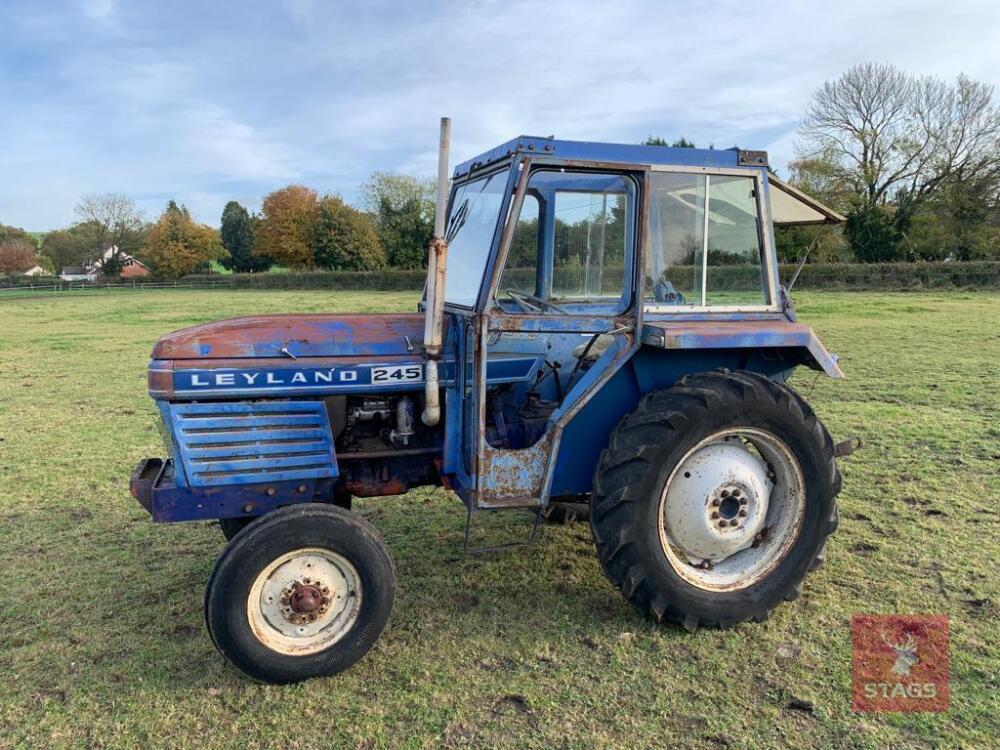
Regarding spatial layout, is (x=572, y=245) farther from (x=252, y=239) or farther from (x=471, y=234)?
(x=252, y=239)

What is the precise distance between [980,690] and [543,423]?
2.29 meters

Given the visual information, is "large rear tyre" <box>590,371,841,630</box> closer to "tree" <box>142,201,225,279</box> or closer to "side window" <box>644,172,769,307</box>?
"side window" <box>644,172,769,307</box>

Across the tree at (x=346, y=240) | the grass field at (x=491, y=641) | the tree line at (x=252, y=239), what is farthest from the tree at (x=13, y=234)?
the grass field at (x=491, y=641)

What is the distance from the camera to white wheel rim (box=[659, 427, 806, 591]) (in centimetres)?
384

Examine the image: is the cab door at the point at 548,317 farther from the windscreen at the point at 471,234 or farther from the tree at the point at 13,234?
the tree at the point at 13,234

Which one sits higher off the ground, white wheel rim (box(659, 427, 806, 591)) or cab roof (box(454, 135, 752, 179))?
cab roof (box(454, 135, 752, 179))

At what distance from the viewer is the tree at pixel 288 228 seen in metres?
66.0

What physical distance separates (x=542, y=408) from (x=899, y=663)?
2.08m

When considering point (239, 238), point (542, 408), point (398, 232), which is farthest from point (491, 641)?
point (239, 238)

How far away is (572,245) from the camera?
417 cm

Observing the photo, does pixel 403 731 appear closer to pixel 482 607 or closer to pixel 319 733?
pixel 319 733

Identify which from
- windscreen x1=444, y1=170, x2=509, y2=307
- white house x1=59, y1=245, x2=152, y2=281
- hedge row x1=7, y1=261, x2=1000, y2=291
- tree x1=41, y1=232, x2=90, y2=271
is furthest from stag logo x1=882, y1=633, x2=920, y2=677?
tree x1=41, y1=232, x2=90, y2=271

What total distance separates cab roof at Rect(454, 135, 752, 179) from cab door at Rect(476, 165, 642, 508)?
0.08m

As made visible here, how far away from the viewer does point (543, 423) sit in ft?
13.4
